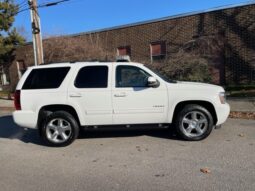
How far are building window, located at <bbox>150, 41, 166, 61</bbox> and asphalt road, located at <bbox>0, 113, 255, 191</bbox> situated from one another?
39.7 ft

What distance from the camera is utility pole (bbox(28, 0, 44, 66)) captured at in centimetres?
1514

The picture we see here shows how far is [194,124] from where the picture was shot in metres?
7.49

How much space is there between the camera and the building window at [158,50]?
66.8 ft

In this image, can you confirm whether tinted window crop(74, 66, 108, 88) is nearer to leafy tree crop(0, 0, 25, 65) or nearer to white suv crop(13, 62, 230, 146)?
white suv crop(13, 62, 230, 146)

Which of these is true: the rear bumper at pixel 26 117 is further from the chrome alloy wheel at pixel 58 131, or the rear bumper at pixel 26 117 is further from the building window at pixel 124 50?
the building window at pixel 124 50

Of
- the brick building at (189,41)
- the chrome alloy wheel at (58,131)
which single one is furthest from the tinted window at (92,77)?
the brick building at (189,41)

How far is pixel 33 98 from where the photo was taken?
7.69 m

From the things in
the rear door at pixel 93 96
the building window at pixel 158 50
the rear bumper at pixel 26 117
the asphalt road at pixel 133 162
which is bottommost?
the asphalt road at pixel 133 162

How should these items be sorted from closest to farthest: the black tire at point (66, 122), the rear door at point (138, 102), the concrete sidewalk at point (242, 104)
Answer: the rear door at point (138, 102)
the black tire at point (66, 122)
the concrete sidewalk at point (242, 104)

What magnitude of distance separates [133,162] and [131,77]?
7.27ft

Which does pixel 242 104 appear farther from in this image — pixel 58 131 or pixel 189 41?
pixel 189 41

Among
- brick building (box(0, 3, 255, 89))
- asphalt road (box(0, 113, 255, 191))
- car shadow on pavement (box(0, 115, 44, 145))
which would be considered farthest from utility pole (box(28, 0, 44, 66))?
asphalt road (box(0, 113, 255, 191))

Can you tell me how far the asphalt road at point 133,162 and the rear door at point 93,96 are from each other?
0.62 meters

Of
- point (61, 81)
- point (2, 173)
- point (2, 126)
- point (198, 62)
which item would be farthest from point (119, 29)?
point (2, 173)
